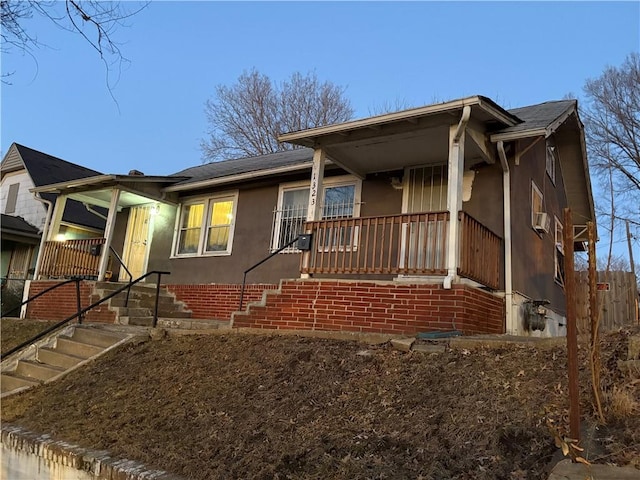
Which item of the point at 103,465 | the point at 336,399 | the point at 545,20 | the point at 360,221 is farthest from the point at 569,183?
the point at 103,465

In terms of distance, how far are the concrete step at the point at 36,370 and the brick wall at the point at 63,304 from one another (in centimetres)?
246

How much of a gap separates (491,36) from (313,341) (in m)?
14.3

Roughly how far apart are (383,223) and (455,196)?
1.04 meters

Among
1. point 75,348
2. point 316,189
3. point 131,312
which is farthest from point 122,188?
point 316,189

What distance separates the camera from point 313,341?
554 cm

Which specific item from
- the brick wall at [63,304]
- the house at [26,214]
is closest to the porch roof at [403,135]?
the brick wall at [63,304]

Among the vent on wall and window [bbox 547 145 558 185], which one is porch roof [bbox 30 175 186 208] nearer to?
the vent on wall

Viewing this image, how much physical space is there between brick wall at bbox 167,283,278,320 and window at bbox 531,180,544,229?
16.6ft

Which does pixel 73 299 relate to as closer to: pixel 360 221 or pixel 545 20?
pixel 360 221

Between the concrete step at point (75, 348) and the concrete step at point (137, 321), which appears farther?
the concrete step at point (137, 321)

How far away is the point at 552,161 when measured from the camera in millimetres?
10586

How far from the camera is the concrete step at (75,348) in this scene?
6.88 metres

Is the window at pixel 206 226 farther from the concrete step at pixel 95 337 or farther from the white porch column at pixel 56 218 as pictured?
the concrete step at pixel 95 337

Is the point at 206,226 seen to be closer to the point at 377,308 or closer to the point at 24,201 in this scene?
the point at 377,308
